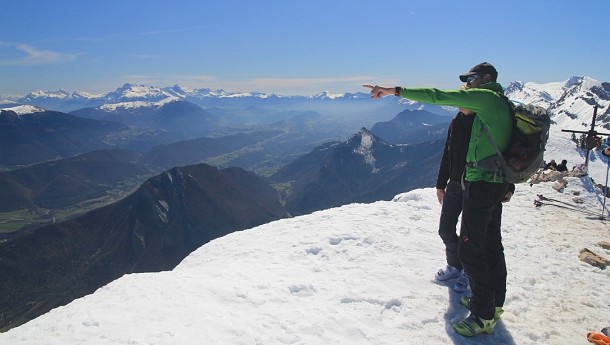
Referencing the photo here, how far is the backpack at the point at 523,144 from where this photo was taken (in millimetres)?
5816

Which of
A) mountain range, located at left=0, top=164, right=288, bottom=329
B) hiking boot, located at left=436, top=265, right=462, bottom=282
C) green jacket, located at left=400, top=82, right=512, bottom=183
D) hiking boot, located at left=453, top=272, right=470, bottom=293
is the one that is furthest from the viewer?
mountain range, located at left=0, top=164, right=288, bottom=329

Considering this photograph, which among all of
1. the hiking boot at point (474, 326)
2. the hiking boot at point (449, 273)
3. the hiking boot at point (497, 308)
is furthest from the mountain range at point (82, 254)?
the hiking boot at point (474, 326)

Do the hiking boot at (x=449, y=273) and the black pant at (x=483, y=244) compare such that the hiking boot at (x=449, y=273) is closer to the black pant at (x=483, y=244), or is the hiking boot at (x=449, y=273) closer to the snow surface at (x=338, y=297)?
the snow surface at (x=338, y=297)

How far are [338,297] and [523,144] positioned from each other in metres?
4.51

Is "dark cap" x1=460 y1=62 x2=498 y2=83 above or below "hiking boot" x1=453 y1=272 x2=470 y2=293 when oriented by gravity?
above

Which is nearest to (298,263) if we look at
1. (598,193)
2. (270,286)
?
(270,286)

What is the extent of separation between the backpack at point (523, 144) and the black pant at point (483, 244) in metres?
0.40

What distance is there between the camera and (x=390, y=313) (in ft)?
23.5

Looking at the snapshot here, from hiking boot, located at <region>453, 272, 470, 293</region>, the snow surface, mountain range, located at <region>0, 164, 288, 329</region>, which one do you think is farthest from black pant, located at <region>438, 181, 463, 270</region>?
mountain range, located at <region>0, 164, 288, 329</region>

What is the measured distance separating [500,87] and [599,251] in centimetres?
849

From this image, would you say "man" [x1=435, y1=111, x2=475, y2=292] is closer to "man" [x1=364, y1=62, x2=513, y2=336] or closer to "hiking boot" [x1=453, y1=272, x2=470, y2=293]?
"hiking boot" [x1=453, y1=272, x2=470, y2=293]

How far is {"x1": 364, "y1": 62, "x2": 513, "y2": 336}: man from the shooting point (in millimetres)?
5809

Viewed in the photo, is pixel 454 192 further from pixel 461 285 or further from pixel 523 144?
pixel 523 144

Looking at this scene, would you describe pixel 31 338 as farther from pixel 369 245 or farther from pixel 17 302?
pixel 17 302
